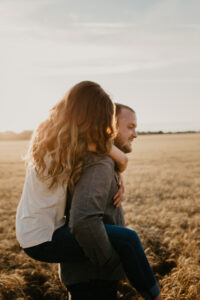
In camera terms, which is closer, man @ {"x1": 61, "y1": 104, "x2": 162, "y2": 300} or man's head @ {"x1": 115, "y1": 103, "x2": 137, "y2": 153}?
man @ {"x1": 61, "y1": 104, "x2": 162, "y2": 300}

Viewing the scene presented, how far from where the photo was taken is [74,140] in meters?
1.71

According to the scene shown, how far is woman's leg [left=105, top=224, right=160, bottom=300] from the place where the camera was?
171cm

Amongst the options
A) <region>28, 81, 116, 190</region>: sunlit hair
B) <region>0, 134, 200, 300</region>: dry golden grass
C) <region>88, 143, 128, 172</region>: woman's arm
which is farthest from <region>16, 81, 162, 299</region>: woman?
<region>0, 134, 200, 300</region>: dry golden grass

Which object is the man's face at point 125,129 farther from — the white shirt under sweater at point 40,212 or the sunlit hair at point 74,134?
the white shirt under sweater at point 40,212

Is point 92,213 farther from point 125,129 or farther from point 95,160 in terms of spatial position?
point 125,129

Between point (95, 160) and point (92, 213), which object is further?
point (95, 160)

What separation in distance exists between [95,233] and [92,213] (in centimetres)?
12

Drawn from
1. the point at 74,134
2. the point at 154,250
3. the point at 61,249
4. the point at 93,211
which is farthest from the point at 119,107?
the point at 154,250

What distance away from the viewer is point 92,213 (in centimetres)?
161

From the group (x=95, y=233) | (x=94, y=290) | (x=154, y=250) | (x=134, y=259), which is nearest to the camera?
(x=95, y=233)

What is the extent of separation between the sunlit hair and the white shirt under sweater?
71 millimetres

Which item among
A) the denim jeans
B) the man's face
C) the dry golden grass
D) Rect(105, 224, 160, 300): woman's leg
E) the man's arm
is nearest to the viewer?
the man's arm

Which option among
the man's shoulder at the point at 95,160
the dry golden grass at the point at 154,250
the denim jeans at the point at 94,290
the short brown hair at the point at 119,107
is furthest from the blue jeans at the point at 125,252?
the dry golden grass at the point at 154,250

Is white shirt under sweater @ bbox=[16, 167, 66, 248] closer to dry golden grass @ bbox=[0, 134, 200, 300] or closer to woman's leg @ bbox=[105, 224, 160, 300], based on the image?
woman's leg @ bbox=[105, 224, 160, 300]
